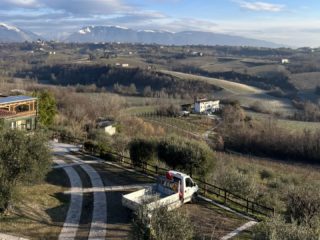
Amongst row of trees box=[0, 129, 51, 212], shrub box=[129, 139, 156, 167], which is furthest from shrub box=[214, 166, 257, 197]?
row of trees box=[0, 129, 51, 212]

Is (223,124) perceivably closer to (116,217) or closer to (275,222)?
(116,217)

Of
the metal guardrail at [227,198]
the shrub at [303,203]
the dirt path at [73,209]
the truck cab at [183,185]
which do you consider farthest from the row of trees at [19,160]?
the shrub at [303,203]

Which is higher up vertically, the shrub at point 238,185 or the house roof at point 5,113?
the house roof at point 5,113

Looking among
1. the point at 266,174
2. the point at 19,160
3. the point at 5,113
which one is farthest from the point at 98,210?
the point at 266,174

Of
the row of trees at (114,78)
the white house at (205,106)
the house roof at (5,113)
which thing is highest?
the house roof at (5,113)

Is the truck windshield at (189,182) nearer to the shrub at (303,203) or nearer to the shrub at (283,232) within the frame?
the shrub at (303,203)

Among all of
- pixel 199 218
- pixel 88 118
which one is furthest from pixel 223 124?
pixel 199 218
